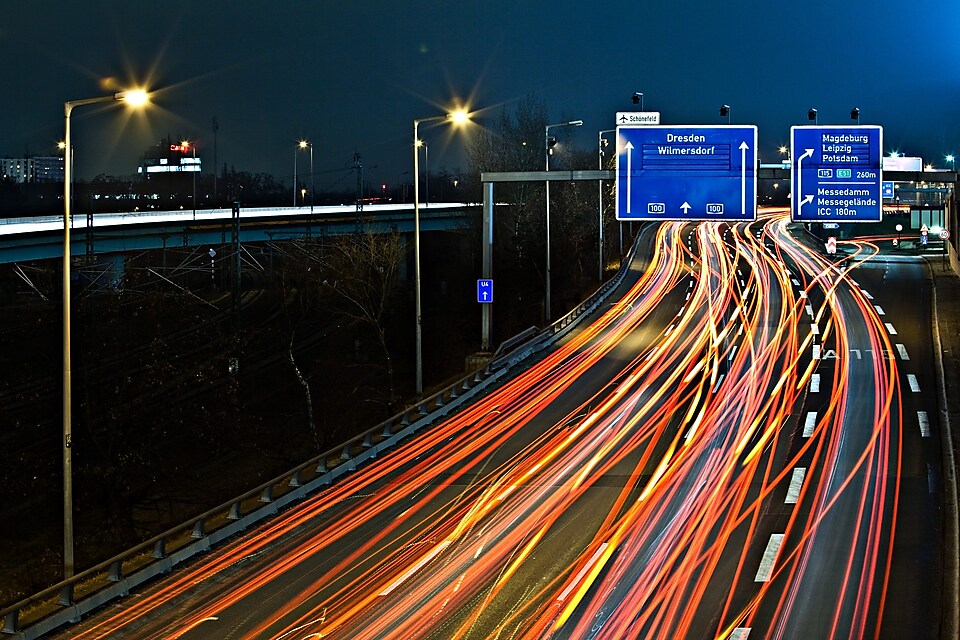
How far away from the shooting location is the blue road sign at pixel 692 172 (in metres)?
31.0

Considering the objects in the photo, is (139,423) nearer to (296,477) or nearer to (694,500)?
(296,477)

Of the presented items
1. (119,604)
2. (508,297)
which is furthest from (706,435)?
(508,297)

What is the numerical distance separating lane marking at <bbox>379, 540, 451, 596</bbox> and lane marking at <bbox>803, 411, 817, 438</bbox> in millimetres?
11476

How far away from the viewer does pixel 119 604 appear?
16203 millimetres

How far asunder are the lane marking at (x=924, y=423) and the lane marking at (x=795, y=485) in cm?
481

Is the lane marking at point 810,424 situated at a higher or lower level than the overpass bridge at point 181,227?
lower

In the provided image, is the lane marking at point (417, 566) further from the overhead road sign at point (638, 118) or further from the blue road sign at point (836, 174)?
the overhead road sign at point (638, 118)

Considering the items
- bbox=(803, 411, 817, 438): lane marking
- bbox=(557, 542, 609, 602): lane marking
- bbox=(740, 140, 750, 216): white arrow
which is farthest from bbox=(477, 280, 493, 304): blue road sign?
bbox=(557, 542, 609, 602): lane marking

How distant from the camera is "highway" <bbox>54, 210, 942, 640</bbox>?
15164 millimetres

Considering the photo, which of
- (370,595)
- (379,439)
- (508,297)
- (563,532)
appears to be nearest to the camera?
(370,595)

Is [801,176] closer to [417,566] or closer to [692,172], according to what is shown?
[692,172]

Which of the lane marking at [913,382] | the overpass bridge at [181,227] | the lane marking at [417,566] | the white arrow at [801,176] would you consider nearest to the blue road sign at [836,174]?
the white arrow at [801,176]

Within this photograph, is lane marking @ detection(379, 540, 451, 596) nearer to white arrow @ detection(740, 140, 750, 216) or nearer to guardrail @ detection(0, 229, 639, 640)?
guardrail @ detection(0, 229, 639, 640)

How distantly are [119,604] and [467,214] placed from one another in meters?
67.0
